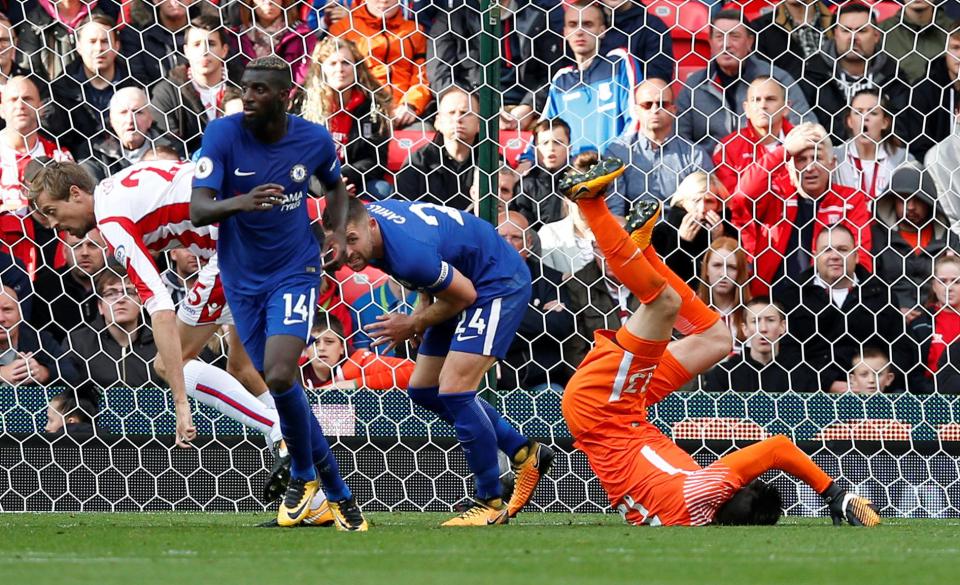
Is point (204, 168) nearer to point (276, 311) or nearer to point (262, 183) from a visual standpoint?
point (262, 183)

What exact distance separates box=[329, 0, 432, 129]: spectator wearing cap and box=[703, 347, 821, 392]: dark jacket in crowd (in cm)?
197

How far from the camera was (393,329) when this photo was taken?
17.4 ft

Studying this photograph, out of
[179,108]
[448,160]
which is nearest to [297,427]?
[448,160]

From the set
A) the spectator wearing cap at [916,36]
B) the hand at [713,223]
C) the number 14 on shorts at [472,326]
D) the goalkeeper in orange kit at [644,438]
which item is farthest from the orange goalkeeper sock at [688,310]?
the spectator wearing cap at [916,36]

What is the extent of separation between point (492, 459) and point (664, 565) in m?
2.04

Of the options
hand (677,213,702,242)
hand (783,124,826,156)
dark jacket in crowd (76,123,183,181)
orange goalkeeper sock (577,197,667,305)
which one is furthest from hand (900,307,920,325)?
dark jacket in crowd (76,123,183,181)

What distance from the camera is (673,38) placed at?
313 inches

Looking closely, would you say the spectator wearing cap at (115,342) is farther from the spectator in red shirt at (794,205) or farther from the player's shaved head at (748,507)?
the player's shaved head at (748,507)

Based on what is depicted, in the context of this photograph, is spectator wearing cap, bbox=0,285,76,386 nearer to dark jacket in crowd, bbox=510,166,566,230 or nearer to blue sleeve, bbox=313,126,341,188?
dark jacket in crowd, bbox=510,166,566,230

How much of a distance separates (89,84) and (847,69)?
3.91m

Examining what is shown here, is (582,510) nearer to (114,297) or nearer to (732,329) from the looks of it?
(732,329)

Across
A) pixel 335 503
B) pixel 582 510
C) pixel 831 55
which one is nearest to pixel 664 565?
pixel 335 503

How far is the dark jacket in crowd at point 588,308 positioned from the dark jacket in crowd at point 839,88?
149 cm

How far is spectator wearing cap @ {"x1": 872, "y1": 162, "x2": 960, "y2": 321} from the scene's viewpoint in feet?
24.1
